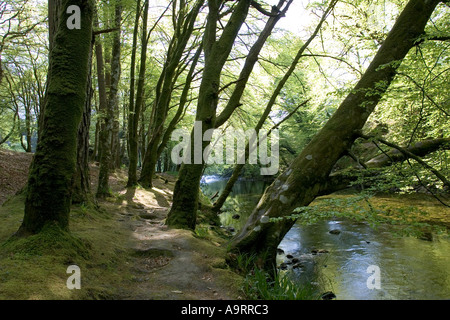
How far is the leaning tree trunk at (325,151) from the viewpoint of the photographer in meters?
4.29

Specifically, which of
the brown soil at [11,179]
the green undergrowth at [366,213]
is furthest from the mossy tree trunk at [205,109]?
the brown soil at [11,179]

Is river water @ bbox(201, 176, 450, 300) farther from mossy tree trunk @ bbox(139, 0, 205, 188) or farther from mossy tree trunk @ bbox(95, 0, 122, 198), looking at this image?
mossy tree trunk @ bbox(139, 0, 205, 188)

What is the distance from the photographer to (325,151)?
441 centimetres

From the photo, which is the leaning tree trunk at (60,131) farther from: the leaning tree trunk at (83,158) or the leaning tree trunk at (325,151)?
the leaning tree trunk at (325,151)

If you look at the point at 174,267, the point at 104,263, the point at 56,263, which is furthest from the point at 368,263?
the point at 56,263

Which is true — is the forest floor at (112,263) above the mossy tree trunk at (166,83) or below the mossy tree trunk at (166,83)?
below

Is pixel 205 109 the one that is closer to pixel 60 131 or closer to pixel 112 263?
pixel 60 131

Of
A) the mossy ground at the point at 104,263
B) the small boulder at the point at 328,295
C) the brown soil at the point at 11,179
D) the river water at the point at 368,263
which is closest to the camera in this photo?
the mossy ground at the point at 104,263

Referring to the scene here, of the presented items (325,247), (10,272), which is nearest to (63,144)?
(10,272)

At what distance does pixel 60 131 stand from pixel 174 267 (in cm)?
235

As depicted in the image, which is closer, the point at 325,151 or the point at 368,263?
the point at 325,151

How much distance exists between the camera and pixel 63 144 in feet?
10.6

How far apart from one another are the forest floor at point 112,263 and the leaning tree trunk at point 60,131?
0.31m

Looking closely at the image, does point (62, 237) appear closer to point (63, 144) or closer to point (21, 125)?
point (63, 144)
